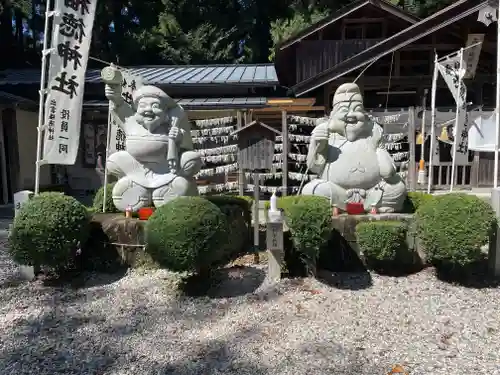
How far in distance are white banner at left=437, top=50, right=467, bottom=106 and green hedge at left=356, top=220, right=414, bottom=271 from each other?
399 centimetres

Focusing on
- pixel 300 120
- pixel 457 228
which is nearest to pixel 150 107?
pixel 457 228

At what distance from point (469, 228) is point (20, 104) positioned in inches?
424

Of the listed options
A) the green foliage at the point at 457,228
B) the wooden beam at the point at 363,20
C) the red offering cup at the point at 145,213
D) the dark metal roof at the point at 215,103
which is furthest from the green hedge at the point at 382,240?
the wooden beam at the point at 363,20

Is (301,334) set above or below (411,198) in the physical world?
below

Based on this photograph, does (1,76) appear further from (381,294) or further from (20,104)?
(381,294)

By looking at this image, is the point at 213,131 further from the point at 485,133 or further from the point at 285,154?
→ the point at 485,133

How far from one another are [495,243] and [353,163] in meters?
1.77

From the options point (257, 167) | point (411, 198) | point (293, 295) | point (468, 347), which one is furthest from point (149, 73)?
point (468, 347)

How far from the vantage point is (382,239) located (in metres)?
4.42

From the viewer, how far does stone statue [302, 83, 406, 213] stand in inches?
207

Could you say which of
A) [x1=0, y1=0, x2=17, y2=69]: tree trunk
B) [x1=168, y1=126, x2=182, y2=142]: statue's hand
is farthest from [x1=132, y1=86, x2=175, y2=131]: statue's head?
[x1=0, y1=0, x2=17, y2=69]: tree trunk

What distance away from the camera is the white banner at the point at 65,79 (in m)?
4.84

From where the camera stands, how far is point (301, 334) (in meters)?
3.48

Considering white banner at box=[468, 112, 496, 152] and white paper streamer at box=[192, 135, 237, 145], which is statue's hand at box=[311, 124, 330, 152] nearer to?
white banner at box=[468, 112, 496, 152]
